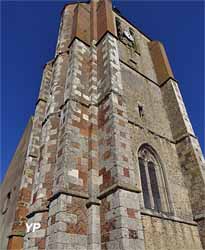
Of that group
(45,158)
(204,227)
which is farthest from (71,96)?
(204,227)

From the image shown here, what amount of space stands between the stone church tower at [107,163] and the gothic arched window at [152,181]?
1.6 inches

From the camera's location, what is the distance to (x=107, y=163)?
648 cm

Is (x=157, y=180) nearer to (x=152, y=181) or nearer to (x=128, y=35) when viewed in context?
(x=152, y=181)

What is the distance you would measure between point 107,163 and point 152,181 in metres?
2.57

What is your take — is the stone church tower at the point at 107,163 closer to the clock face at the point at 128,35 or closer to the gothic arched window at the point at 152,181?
the gothic arched window at the point at 152,181

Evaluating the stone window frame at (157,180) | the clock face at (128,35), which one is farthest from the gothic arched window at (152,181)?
the clock face at (128,35)

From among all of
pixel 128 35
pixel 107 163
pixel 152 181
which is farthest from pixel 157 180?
pixel 128 35

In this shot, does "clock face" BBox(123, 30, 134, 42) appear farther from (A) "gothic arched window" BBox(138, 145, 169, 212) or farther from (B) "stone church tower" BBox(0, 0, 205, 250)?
(A) "gothic arched window" BBox(138, 145, 169, 212)

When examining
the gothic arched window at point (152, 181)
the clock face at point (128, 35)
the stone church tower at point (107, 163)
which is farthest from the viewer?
the clock face at point (128, 35)

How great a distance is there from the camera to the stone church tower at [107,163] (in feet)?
18.0

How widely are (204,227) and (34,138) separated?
837 centimetres

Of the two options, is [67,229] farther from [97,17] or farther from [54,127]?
[97,17]

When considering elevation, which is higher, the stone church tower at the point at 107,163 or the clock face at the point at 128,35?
the clock face at the point at 128,35

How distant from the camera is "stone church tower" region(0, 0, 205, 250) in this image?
5500 mm
